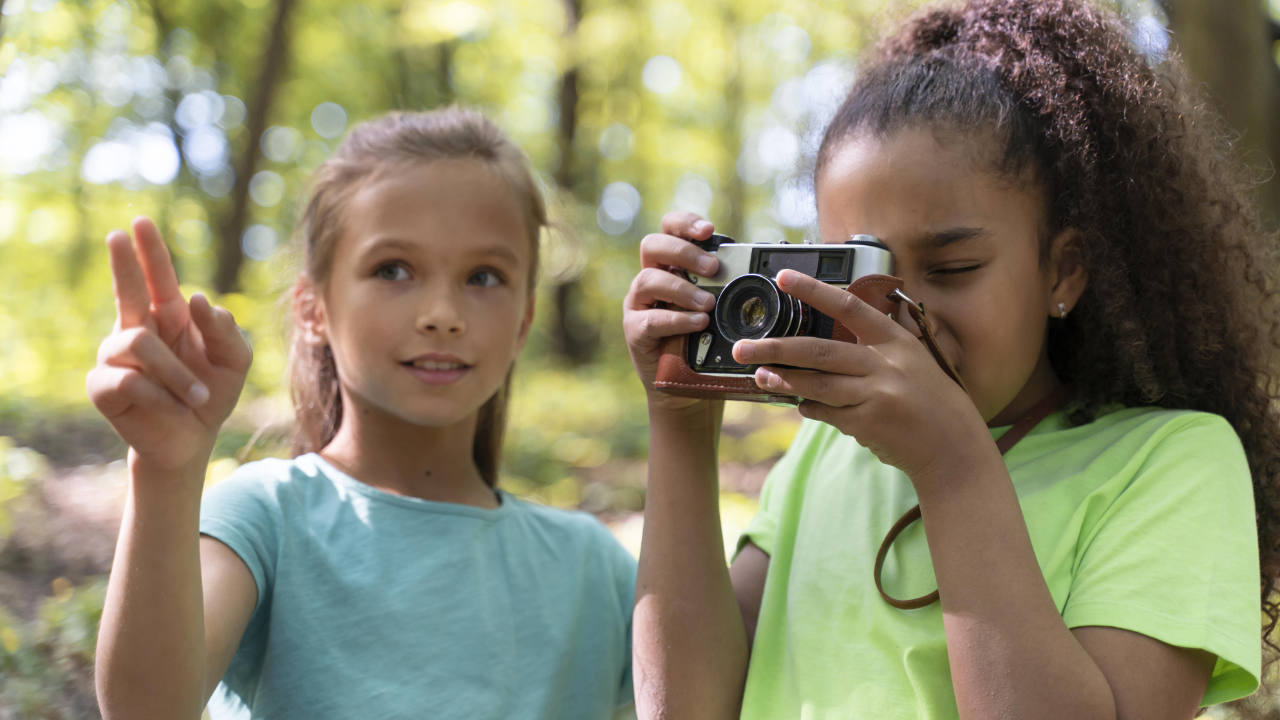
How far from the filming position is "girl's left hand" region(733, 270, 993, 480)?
1419mm

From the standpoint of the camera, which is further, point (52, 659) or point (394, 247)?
point (52, 659)

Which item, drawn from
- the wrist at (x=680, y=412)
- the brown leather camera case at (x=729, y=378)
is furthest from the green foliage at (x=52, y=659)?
the brown leather camera case at (x=729, y=378)

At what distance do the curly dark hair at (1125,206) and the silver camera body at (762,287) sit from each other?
297mm

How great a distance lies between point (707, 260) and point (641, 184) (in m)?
17.1

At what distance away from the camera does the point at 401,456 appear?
232 cm

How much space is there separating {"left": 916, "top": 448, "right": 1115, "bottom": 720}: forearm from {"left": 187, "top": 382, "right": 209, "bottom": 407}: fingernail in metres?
1.10

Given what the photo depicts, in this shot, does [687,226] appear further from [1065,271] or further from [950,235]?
[1065,271]

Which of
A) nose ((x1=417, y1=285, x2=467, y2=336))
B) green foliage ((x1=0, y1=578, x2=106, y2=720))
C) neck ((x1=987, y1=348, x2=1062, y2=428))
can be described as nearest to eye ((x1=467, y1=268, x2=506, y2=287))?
nose ((x1=417, y1=285, x2=467, y2=336))

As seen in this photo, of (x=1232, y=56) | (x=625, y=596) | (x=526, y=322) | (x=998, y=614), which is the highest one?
(x=1232, y=56)

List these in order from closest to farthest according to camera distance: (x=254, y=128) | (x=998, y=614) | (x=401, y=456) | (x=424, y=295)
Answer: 1. (x=998, y=614)
2. (x=424, y=295)
3. (x=401, y=456)
4. (x=254, y=128)

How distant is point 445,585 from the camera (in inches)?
83.4

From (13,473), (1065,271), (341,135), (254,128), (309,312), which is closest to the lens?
(1065,271)

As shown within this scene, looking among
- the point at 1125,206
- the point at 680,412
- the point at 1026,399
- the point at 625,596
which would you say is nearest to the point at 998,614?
the point at 1026,399

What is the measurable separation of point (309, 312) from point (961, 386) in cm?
166
